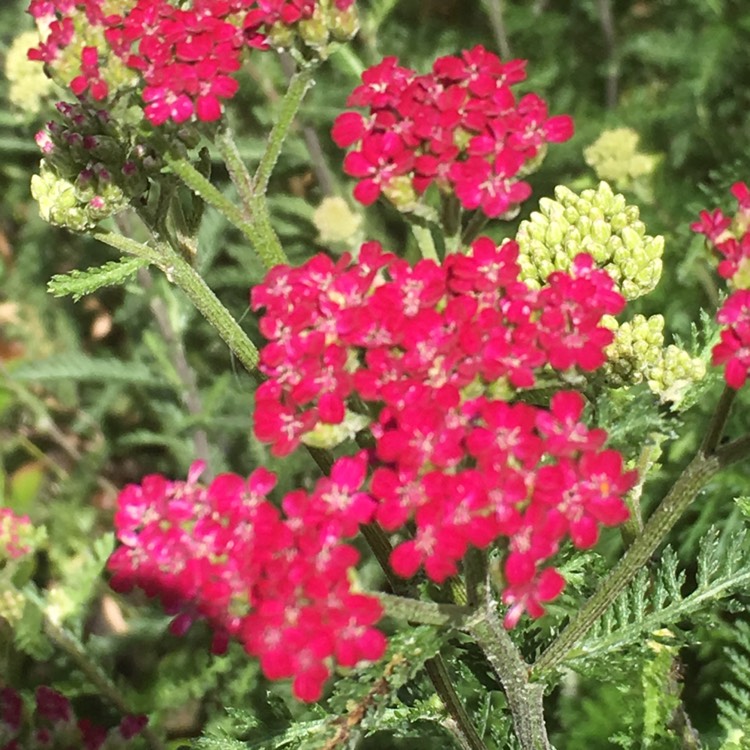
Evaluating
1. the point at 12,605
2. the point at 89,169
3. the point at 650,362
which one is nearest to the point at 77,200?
the point at 89,169

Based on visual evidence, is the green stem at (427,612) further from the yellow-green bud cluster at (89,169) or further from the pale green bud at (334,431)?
the yellow-green bud cluster at (89,169)

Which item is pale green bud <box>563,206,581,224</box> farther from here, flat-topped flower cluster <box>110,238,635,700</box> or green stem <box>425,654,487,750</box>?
green stem <box>425,654,487,750</box>

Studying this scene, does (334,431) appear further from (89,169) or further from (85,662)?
(85,662)

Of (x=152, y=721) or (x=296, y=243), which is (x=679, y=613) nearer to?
(x=152, y=721)

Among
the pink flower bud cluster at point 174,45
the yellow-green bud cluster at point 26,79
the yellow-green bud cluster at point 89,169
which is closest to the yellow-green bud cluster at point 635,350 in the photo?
the pink flower bud cluster at point 174,45

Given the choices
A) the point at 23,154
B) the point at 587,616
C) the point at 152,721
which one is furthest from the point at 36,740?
the point at 23,154

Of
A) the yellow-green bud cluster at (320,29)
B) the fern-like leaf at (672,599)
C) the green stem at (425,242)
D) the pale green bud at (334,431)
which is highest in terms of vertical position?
the yellow-green bud cluster at (320,29)
